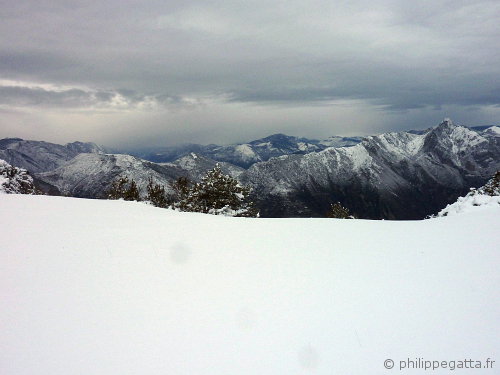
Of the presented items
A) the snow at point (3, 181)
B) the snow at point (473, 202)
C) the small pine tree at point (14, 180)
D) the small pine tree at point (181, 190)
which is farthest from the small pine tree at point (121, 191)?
the snow at point (473, 202)

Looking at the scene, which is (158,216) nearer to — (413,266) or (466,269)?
(413,266)

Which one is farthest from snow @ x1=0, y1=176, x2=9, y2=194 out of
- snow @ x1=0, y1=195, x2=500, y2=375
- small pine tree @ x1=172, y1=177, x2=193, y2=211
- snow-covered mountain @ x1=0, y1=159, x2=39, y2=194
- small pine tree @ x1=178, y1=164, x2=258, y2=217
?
snow @ x1=0, y1=195, x2=500, y2=375

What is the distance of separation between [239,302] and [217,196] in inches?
1181

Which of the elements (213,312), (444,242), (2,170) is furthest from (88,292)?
(2,170)

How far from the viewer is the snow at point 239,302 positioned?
4164 millimetres

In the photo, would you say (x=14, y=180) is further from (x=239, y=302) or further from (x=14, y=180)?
(x=239, y=302)

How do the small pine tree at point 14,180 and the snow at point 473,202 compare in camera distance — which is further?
the small pine tree at point 14,180

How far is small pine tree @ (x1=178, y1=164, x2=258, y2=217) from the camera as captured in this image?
115 ft

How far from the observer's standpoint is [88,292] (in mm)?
5559

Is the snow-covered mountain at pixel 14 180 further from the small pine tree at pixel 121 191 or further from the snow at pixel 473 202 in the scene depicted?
the snow at pixel 473 202

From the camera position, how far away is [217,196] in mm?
35281

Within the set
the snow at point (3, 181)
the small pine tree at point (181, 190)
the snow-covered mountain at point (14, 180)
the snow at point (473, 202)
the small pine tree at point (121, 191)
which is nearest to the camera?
the snow at point (473, 202)

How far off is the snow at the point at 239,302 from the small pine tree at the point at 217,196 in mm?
25504

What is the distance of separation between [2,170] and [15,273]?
39480 millimetres
